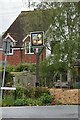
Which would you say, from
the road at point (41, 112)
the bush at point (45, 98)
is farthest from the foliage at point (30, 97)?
the road at point (41, 112)

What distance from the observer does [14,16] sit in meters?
5.58

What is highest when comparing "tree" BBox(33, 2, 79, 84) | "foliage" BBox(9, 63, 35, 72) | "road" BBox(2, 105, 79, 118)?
"tree" BBox(33, 2, 79, 84)

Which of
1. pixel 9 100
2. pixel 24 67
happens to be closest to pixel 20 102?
pixel 9 100

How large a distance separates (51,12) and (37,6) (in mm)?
300

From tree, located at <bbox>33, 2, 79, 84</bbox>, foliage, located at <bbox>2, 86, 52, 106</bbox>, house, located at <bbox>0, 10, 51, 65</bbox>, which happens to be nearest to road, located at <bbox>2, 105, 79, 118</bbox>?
foliage, located at <bbox>2, 86, 52, 106</bbox>

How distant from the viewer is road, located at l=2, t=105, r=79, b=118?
5.05 m

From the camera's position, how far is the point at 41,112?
17.7 ft

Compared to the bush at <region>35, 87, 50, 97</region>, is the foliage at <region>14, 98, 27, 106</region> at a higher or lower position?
lower

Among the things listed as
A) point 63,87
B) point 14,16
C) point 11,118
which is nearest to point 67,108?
point 63,87

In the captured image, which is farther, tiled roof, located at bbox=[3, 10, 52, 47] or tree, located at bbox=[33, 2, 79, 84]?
tiled roof, located at bbox=[3, 10, 52, 47]

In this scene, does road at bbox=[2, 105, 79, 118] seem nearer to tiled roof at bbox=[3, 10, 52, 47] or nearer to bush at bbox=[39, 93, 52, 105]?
bush at bbox=[39, 93, 52, 105]

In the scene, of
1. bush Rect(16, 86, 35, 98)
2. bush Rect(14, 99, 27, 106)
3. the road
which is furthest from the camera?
bush Rect(16, 86, 35, 98)

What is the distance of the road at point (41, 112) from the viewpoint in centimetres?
505

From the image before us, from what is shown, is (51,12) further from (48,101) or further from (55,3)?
(48,101)
